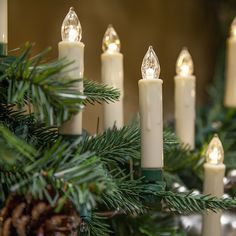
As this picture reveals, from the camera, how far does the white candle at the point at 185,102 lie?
73 centimetres

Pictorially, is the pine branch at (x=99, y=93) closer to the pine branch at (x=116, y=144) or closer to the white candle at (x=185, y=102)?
the pine branch at (x=116, y=144)

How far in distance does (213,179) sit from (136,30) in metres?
0.64

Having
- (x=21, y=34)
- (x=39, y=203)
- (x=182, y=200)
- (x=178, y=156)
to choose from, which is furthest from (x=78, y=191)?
(x=21, y=34)

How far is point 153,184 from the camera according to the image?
1.59 ft

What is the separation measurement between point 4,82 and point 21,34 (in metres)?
0.51

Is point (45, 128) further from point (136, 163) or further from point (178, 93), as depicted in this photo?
point (178, 93)

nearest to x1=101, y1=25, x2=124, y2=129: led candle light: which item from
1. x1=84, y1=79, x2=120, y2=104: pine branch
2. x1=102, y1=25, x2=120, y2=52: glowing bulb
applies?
x1=102, y1=25, x2=120, y2=52: glowing bulb

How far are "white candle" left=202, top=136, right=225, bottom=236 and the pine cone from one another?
0.20 metres

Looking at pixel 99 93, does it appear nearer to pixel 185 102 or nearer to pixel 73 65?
pixel 73 65

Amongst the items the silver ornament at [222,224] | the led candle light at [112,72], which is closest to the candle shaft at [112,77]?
the led candle light at [112,72]

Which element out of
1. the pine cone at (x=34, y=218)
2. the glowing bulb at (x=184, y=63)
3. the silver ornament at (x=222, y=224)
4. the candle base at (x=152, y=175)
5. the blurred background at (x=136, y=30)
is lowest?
the silver ornament at (x=222, y=224)

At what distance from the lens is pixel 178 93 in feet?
2.43

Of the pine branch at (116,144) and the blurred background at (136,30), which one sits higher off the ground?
the blurred background at (136,30)

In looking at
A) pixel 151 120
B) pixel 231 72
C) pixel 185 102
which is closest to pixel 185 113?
pixel 185 102
